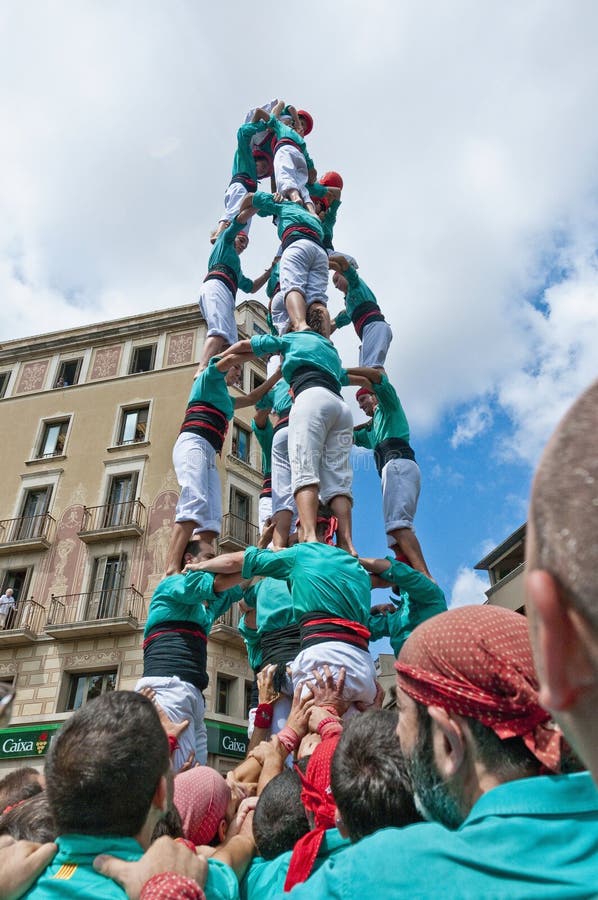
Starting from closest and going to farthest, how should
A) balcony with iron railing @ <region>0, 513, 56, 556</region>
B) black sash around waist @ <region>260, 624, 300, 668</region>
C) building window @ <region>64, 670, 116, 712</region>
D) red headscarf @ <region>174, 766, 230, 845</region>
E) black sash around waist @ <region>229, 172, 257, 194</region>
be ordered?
red headscarf @ <region>174, 766, 230, 845</region> < black sash around waist @ <region>260, 624, 300, 668</region> < black sash around waist @ <region>229, 172, 257, 194</region> < building window @ <region>64, 670, 116, 712</region> < balcony with iron railing @ <region>0, 513, 56, 556</region>

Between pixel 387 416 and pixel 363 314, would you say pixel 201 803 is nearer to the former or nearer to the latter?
pixel 387 416

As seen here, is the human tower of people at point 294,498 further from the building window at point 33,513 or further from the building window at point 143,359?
the building window at point 143,359

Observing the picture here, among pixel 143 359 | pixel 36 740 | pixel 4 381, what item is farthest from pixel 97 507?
pixel 4 381

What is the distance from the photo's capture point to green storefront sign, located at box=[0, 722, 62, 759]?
56.7ft

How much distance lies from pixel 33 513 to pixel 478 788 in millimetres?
23481

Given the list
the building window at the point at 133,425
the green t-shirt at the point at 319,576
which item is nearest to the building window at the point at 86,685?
the building window at the point at 133,425

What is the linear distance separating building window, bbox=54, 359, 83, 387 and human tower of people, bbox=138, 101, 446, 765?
1925 cm

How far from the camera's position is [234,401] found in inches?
282

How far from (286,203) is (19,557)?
17.8 metres

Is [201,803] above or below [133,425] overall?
below

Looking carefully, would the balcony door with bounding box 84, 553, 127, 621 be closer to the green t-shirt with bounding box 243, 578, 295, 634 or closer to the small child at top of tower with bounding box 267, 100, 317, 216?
the small child at top of tower with bounding box 267, 100, 317, 216

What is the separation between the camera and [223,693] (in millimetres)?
19156

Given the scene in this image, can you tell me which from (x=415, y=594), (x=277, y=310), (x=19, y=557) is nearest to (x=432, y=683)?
(x=415, y=594)

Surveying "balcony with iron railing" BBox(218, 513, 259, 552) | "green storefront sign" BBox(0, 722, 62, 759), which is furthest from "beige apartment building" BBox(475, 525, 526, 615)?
"green storefront sign" BBox(0, 722, 62, 759)
